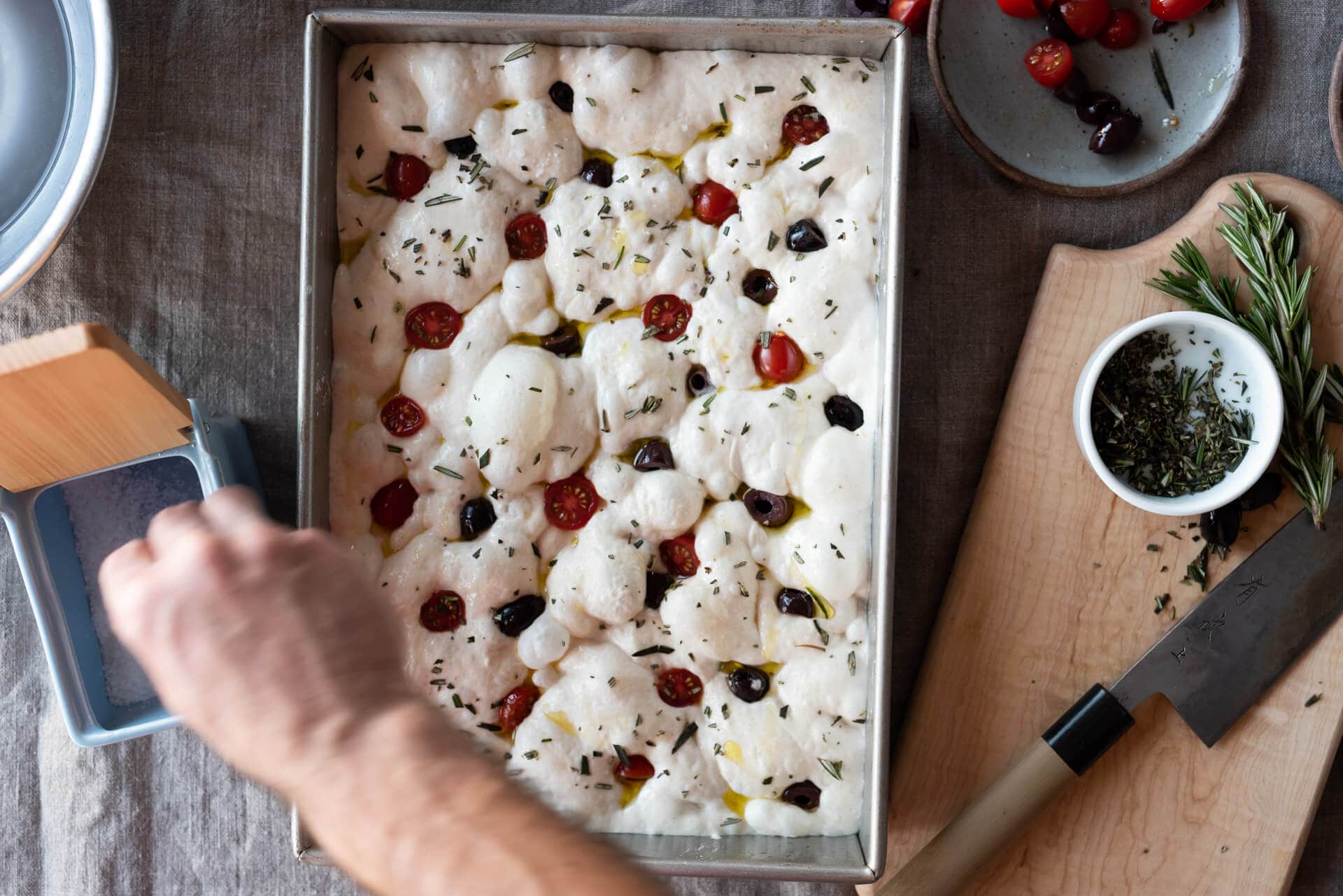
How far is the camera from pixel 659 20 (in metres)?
1.33

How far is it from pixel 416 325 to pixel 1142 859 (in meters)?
1.33

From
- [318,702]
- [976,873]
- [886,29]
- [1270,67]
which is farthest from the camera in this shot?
[1270,67]

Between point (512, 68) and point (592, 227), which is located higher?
point (512, 68)

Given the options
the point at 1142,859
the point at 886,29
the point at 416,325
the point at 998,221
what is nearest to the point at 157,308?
the point at 416,325

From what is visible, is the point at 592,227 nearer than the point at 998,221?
Yes

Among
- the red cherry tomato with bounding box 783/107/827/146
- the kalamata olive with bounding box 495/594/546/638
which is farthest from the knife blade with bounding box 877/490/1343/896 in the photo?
the red cherry tomato with bounding box 783/107/827/146

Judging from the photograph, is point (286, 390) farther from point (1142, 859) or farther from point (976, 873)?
point (1142, 859)

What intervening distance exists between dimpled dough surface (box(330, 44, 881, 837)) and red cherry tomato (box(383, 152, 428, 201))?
12mm

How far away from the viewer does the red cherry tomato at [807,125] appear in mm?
1407

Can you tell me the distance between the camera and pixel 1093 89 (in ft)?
5.02

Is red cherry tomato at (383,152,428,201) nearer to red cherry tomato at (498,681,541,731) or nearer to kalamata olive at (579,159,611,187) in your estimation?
kalamata olive at (579,159,611,187)

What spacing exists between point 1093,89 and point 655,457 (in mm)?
883

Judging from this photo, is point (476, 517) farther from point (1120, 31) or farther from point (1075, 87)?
point (1120, 31)

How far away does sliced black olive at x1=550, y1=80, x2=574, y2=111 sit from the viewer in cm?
142
